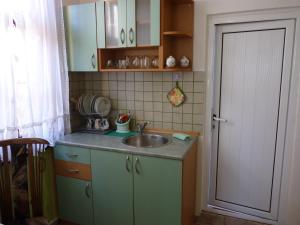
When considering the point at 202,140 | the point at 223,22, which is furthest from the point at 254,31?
the point at 202,140

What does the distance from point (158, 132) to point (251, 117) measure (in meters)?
0.94

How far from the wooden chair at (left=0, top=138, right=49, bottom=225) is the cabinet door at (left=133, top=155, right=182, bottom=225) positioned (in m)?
0.77

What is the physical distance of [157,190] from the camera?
6.31ft

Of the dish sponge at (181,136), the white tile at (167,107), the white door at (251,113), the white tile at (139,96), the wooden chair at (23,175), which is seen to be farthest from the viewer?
the white tile at (139,96)

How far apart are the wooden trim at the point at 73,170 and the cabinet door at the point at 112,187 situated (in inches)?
2.7

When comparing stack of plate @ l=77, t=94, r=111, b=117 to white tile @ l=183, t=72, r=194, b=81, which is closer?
white tile @ l=183, t=72, r=194, b=81

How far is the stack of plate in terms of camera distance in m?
2.58

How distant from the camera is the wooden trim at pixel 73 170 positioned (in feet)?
7.09

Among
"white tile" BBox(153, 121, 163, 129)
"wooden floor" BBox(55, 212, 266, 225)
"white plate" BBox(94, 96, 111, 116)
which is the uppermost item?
"white plate" BBox(94, 96, 111, 116)

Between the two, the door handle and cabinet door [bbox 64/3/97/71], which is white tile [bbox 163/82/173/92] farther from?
cabinet door [bbox 64/3/97/71]

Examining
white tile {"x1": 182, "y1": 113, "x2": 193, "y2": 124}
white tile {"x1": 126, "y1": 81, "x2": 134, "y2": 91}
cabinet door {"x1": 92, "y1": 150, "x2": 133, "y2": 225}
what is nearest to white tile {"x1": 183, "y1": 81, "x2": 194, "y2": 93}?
white tile {"x1": 182, "y1": 113, "x2": 193, "y2": 124}

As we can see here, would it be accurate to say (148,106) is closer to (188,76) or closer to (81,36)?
(188,76)

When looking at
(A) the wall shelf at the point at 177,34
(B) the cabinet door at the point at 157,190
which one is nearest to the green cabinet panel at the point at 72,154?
(B) the cabinet door at the point at 157,190

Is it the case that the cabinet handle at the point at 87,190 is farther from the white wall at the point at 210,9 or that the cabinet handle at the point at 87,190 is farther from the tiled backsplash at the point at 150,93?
the white wall at the point at 210,9
